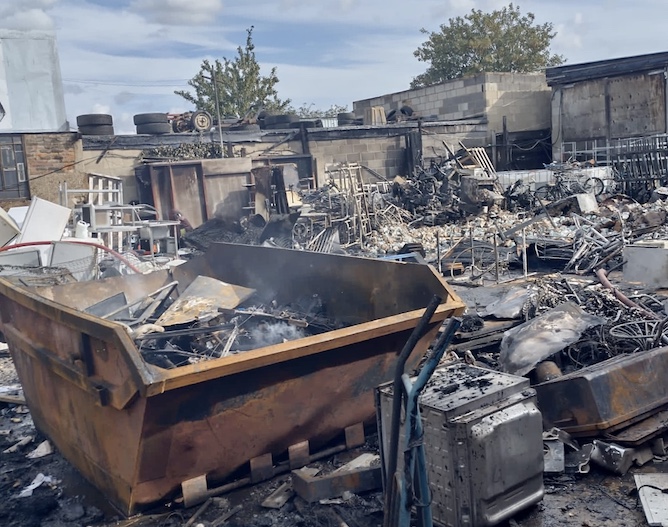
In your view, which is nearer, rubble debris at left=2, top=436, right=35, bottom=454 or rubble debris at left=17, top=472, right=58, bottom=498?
rubble debris at left=17, top=472, right=58, bottom=498

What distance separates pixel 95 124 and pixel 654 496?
15966mm

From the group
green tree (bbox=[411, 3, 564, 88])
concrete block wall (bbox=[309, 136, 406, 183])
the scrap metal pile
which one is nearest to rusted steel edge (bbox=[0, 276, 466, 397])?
the scrap metal pile

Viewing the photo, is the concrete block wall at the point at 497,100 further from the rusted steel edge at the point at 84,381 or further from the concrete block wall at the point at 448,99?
the rusted steel edge at the point at 84,381

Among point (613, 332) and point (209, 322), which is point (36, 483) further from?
point (613, 332)

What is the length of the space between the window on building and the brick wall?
0.53 ft

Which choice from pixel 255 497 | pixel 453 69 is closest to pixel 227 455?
pixel 255 497

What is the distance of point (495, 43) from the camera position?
35.4 meters

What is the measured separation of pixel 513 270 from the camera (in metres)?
10.7

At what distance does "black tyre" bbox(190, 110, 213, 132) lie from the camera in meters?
18.6

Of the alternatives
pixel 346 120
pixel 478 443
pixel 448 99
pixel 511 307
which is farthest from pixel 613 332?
pixel 448 99

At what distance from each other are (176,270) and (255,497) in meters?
3.20

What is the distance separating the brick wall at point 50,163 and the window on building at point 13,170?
163 mm

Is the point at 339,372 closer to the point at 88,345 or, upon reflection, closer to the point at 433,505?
the point at 433,505

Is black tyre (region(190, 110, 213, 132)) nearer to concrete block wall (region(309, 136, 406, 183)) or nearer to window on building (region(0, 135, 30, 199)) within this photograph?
concrete block wall (region(309, 136, 406, 183))
